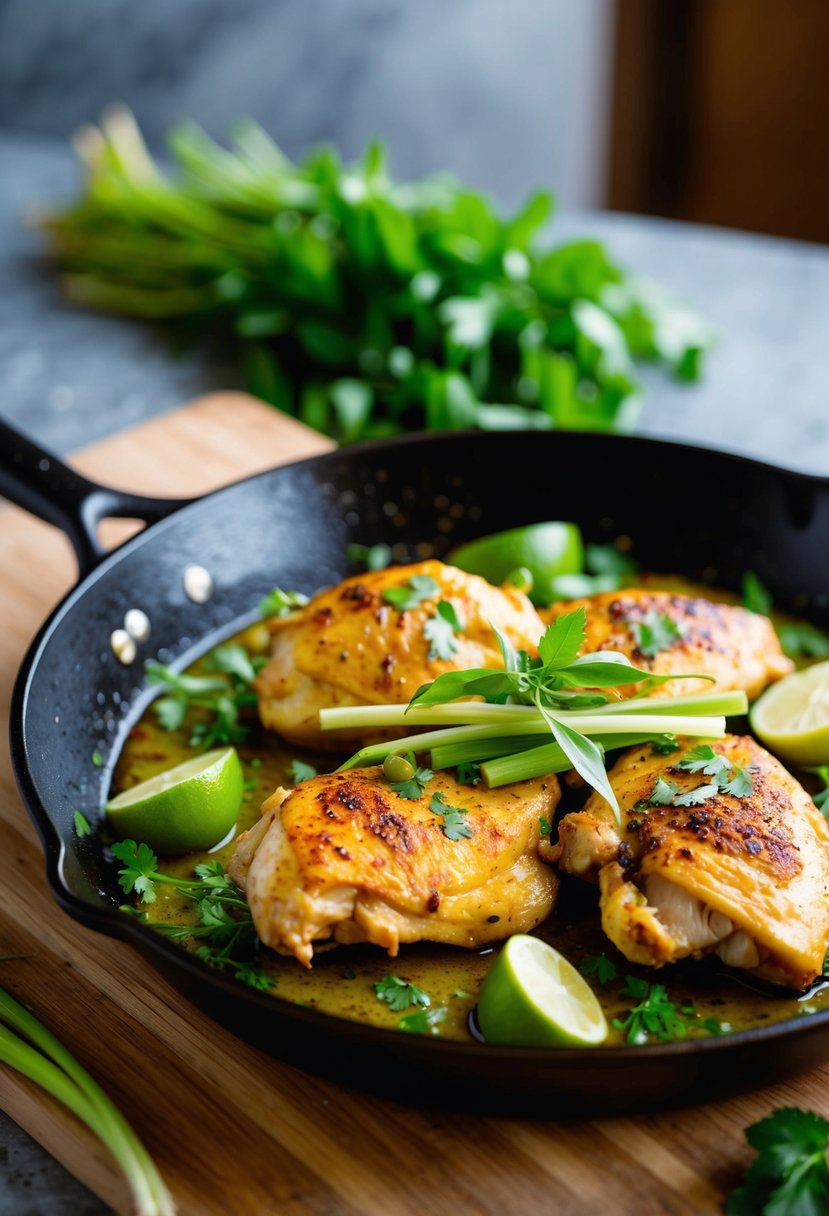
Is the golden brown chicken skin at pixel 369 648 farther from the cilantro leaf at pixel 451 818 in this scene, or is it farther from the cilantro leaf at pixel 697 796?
the cilantro leaf at pixel 697 796

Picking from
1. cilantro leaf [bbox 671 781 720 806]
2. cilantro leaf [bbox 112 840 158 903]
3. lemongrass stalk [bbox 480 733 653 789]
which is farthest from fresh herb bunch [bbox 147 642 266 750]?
cilantro leaf [bbox 671 781 720 806]

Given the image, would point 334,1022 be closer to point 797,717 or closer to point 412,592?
point 412,592

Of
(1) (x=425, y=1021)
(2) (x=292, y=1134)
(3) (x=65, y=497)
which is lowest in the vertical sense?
(2) (x=292, y=1134)

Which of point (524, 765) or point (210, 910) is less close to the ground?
point (524, 765)

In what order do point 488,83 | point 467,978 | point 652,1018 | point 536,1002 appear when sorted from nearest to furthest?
point 536,1002 < point 652,1018 < point 467,978 < point 488,83

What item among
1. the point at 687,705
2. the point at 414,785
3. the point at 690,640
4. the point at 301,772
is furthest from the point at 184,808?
the point at 690,640

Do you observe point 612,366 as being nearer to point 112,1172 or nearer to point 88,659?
point 88,659
